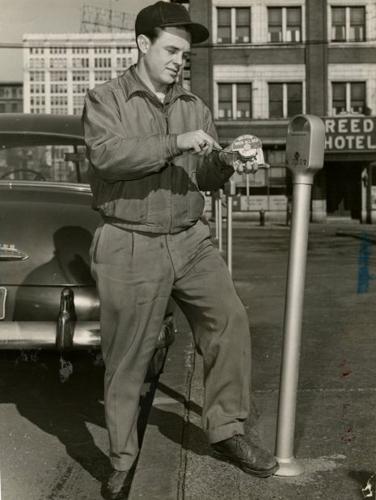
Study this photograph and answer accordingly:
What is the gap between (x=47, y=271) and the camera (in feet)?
14.7

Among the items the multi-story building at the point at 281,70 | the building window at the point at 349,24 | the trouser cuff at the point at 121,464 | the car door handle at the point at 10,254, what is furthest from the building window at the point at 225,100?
the trouser cuff at the point at 121,464

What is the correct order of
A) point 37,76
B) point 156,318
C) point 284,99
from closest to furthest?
point 156,318 → point 284,99 → point 37,76

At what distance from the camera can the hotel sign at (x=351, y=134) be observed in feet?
104

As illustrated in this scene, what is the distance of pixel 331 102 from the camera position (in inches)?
1321

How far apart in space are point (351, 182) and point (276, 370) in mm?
29698

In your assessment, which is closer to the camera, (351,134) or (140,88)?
(140,88)

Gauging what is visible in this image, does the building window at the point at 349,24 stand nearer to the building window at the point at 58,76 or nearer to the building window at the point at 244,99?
the building window at the point at 244,99

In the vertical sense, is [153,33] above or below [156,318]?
above

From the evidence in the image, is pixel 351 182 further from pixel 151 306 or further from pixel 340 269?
pixel 151 306

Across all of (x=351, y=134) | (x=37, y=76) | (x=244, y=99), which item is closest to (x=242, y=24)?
(x=244, y=99)

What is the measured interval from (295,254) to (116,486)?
3.74 feet

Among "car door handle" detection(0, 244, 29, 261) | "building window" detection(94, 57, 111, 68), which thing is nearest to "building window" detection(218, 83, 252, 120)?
"car door handle" detection(0, 244, 29, 261)

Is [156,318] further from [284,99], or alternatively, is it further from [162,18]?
[284,99]

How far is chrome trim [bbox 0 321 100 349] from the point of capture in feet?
14.0
